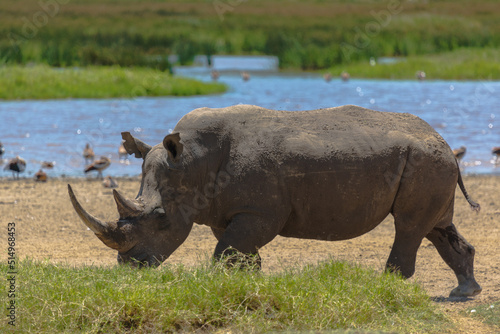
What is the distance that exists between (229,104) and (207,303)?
1739 centimetres

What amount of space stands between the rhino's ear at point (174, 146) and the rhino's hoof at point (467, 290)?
2.62 metres

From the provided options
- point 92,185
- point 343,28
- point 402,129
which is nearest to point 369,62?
point 343,28

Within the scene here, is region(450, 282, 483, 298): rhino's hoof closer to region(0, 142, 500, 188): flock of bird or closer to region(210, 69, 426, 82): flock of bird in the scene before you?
region(0, 142, 500, 188): flock of bird

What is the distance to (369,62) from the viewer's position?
35.5m

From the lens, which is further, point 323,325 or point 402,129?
point 402,129

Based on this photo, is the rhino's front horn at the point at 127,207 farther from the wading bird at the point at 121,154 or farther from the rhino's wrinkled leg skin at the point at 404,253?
the wading bird at the point at 121,154

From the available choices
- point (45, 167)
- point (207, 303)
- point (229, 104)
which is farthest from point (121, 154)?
point (207, 303)

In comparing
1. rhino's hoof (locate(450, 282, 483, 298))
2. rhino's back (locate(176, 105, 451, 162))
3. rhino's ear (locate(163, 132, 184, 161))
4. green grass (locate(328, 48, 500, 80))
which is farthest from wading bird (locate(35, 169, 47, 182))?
green grass (locate(328, 48, 500, 80))

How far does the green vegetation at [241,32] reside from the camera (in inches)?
1316

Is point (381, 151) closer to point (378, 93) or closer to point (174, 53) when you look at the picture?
point (378, 93)

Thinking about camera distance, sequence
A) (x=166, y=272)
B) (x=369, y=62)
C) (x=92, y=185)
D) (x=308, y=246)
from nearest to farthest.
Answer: (x=166, y=272), (x=308, y=246), (x=92, y=185), (x=369, y=62)

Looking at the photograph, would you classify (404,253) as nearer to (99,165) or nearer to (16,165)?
(99,165)

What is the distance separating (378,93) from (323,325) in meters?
22.1

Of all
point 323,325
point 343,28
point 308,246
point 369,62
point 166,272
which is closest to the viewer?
point 323,325
